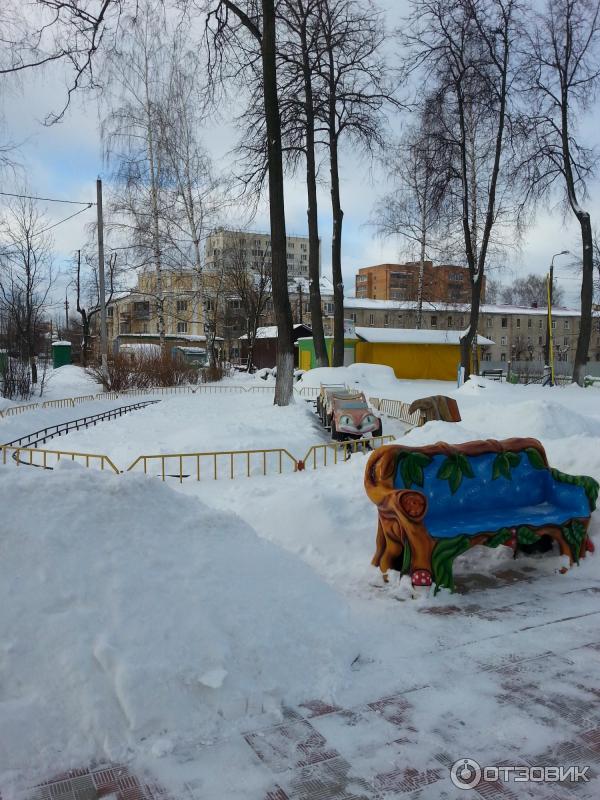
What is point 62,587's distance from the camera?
3.44 metres

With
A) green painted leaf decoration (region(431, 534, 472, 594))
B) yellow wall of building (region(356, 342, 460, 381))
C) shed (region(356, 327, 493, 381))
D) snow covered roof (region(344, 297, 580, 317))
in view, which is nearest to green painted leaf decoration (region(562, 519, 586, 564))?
green painted leaf decoration (region(431, 534, 472, 594))

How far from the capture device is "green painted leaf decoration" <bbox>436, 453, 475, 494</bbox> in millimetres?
5301

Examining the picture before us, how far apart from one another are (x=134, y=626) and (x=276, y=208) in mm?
13280

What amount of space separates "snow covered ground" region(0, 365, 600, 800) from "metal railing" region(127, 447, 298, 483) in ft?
13.9

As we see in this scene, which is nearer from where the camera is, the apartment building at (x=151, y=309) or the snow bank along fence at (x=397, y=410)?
the snow bank along fence at (x=397, y=410)

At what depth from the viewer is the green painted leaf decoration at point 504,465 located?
219 inches

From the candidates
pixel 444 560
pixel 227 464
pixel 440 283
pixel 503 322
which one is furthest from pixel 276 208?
pixel 503 322

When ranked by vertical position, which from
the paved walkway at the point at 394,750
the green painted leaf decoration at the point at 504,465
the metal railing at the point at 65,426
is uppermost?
the green painted leaf decoration at the point at 504,465

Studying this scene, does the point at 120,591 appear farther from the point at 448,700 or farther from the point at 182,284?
the point at 182,284

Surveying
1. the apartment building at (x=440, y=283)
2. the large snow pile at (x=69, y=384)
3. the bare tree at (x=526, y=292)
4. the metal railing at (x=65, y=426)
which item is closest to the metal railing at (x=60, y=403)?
the metal railing at (x=65, y=426)

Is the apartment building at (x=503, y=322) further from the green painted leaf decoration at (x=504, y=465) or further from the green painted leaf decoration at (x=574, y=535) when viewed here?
the green painted leaf decoration at (x=574, y=535)

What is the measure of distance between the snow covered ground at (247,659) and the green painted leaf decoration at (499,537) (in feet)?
1.23

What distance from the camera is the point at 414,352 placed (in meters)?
32.9

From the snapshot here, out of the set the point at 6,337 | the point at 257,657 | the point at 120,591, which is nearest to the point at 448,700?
the point at 257,657
